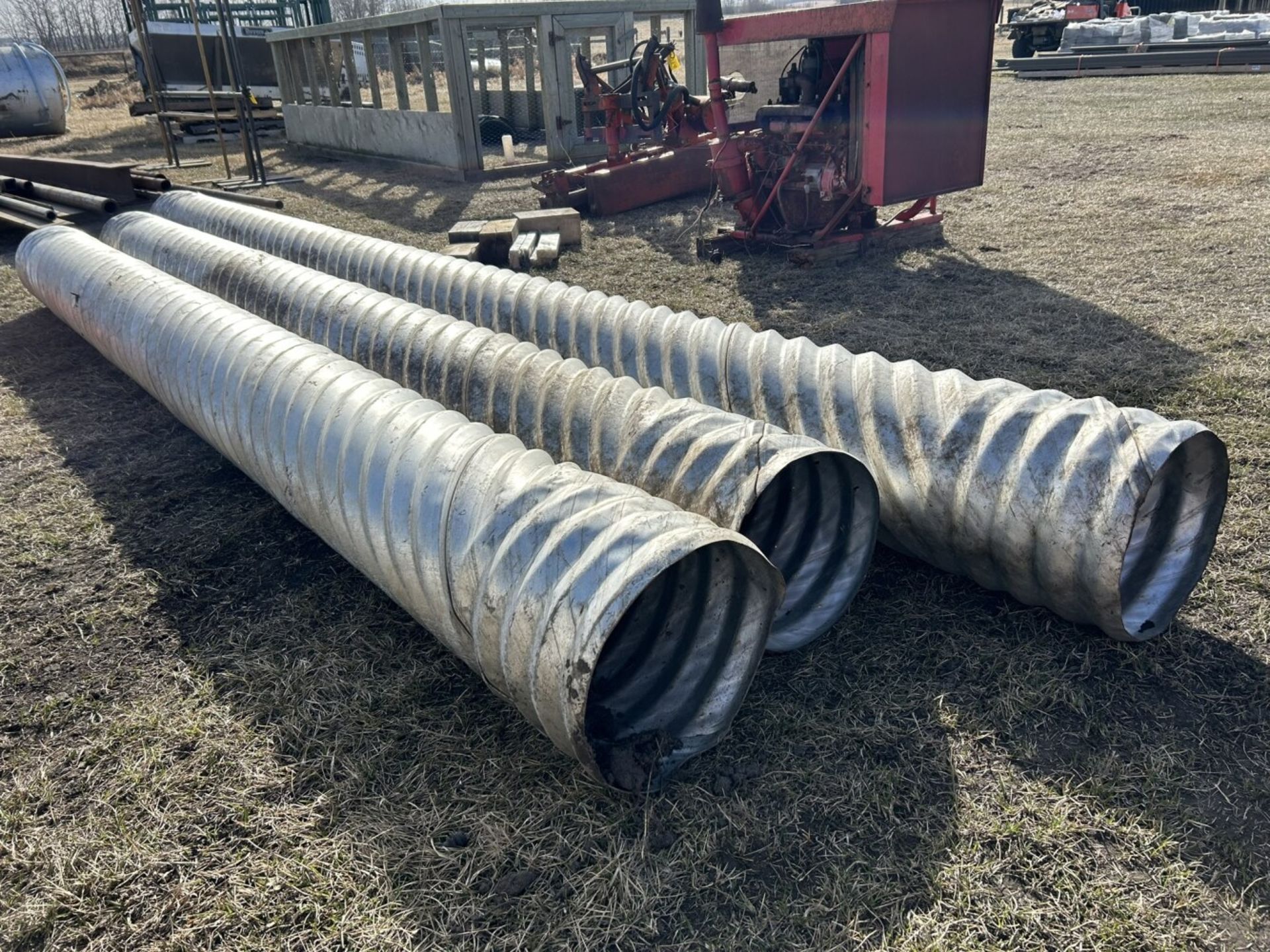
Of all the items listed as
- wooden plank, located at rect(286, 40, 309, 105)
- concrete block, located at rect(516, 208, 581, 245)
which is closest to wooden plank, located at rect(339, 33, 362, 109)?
wooden plank, located at rect(286, 40, 309, 105)

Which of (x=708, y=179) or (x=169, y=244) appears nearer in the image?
(x=169, y=244)

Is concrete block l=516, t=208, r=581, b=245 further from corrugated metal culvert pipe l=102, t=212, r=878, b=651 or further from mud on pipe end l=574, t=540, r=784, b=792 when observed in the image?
mud on pipe end l=574, t=540, r=784, b=792

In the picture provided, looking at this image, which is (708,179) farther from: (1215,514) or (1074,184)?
(1215,514)

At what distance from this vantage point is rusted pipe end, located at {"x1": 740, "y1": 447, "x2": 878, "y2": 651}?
10.4ft

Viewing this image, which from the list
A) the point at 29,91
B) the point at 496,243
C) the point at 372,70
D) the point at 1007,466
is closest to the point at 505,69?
the point at 372,70

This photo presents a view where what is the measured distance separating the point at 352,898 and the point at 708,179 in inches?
405

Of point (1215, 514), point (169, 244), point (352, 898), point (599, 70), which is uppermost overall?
point (599, 70)

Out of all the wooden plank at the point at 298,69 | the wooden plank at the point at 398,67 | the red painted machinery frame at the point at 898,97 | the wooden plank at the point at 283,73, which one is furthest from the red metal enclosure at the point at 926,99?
the wooden plank at the point at 283,73

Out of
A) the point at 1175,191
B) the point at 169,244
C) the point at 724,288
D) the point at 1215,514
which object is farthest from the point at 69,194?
the point at 1175,191

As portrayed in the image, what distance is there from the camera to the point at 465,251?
846 centimetres

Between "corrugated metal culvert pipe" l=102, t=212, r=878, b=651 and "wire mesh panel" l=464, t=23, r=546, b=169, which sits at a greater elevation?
"wire mesh panel" l=464, t=23, r=546, b=169

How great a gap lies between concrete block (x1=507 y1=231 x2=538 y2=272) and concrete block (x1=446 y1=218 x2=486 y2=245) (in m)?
0.46

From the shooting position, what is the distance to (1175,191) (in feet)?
31.3

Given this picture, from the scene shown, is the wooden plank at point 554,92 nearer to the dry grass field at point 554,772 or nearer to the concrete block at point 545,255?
the concrete block at point 545,255
